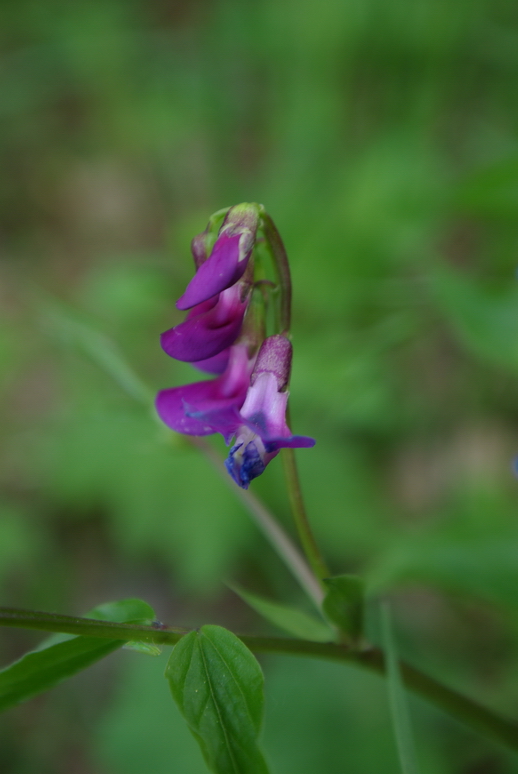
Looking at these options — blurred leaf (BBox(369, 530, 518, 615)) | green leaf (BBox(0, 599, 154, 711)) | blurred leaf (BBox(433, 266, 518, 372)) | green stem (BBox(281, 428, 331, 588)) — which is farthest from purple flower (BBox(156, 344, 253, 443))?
blurred leaf (BBox(433, 266, 518, 372))

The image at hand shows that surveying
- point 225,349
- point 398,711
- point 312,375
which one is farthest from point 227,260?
point 312,375

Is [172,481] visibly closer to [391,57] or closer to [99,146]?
[391,57]

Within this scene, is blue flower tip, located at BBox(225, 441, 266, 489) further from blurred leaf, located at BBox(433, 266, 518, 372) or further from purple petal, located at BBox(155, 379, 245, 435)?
blurred leaf, located at BBox(433, 266, 518, 372)

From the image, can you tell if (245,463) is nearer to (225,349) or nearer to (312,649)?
(225,349)

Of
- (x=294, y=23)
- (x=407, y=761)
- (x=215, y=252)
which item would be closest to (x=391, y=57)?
(x=294, y=23)

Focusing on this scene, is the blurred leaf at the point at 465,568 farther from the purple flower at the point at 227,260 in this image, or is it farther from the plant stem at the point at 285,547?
the purple flower at the point at 227,260
